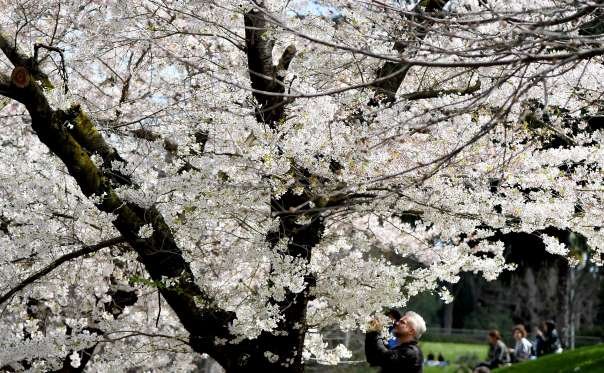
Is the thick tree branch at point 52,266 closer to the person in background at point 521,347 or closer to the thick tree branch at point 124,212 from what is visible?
the thick tree branch at point 124,212

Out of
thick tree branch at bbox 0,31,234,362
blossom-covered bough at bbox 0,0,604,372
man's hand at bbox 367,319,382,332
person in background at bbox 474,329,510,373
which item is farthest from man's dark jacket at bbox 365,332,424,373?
person in background at bbox 474,329,510,373

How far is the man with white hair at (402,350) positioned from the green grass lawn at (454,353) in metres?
15.4

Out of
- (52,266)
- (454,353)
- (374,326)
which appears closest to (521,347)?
(374,326)

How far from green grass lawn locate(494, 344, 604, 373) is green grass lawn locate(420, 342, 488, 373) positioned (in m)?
9.02

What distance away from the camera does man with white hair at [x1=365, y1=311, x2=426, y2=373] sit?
17.6 ft

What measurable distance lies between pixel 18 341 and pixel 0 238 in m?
0.75

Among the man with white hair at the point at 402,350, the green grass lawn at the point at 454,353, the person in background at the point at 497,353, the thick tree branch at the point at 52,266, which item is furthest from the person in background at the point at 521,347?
the thick tree branch at the point at 52,266

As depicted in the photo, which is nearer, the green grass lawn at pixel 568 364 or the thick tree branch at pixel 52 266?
the thick tree branch at pixel 52 266

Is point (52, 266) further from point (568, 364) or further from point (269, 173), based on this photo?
point (568, 364)

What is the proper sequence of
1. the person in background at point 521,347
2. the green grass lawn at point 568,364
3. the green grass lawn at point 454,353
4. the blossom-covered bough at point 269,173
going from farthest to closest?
the green grass lawn at point 454,353 → the person in background at point 521,347 → the green grass lawn at point 568,364 → the blossom-covered bough at point 269,173

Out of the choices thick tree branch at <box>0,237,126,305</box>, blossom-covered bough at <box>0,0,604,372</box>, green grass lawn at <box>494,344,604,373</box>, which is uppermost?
blossom-covered bough at <box>0,0,604,372</box>

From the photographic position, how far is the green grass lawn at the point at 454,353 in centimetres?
2131

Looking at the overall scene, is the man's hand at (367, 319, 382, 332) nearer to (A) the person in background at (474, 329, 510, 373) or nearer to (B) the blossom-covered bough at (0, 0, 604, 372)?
(B) the blossom-covered bough at (0, 0, 604, 372)

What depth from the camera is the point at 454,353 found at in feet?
96.8
